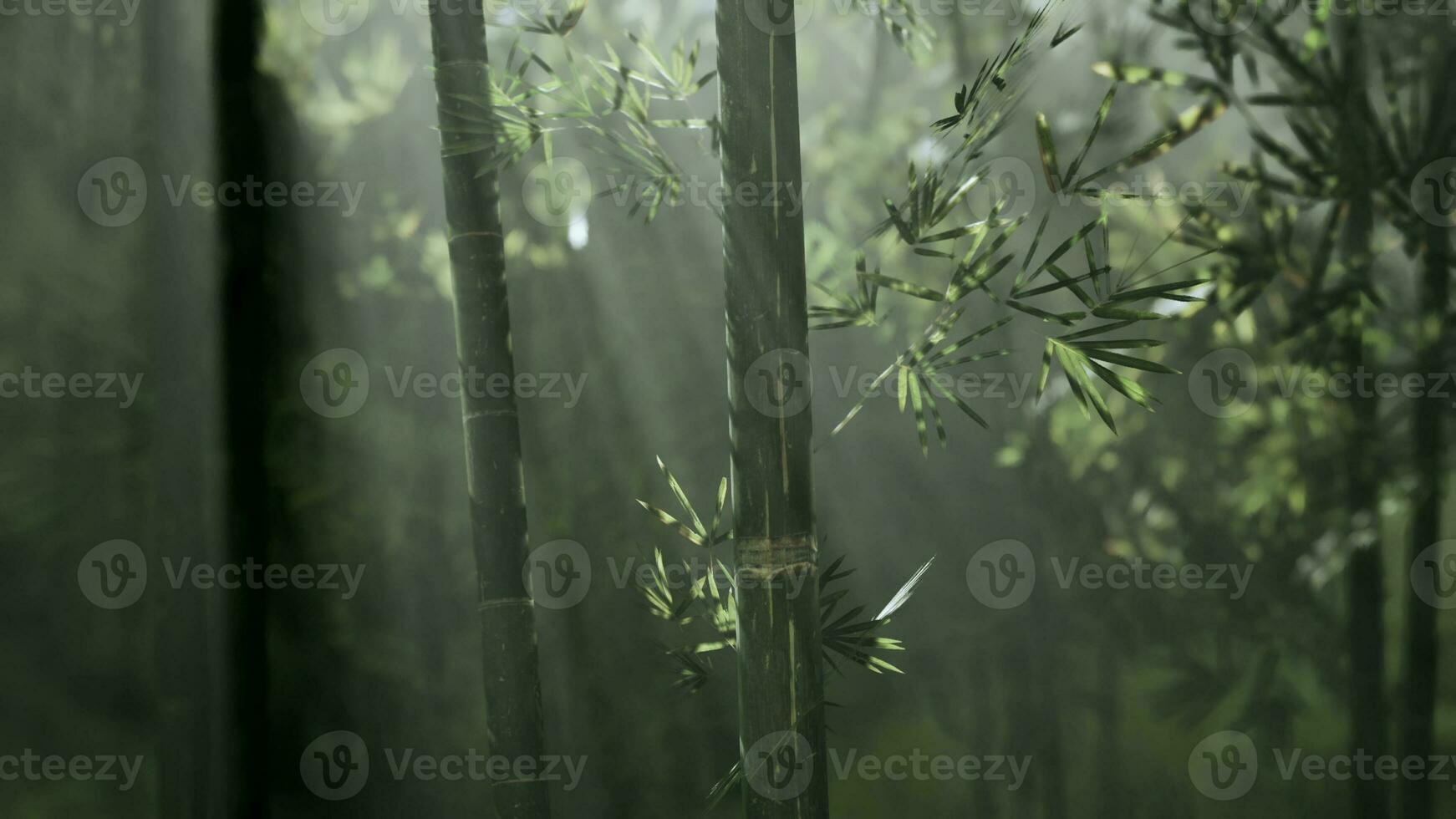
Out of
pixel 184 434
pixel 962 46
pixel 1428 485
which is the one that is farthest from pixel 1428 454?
pixel 184 434

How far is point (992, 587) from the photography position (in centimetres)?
331

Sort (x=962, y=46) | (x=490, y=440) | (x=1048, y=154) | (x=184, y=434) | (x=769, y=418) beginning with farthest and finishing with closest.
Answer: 1. (x=962, y=46)
2. (x=184, y=434)
3. (x=490, y=440)
4. (x=1048, y=154)
5. (x=769, y=418)

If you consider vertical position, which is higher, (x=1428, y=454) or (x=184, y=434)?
(x=184, y=434)

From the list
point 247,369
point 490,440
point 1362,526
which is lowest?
point 1362,526

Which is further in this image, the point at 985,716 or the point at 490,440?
the point at 985,716

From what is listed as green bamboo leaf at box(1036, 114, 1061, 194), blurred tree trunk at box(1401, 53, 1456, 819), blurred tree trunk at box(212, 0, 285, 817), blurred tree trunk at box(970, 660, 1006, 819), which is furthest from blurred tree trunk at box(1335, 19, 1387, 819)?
blurred tree trunk at box(212, 0, 285, 817)

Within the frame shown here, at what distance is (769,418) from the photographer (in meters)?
1.51

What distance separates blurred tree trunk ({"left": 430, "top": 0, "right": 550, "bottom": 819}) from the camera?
6.19ft

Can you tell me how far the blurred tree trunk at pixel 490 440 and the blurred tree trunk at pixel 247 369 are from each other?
1.83 m

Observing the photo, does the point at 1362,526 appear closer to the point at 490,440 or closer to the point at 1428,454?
the point at 1428,454

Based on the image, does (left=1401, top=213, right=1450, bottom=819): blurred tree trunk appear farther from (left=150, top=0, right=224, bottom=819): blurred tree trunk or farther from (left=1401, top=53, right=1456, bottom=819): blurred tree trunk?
(left=150, top=0, right=224, bottom=819): blurred tree trunk

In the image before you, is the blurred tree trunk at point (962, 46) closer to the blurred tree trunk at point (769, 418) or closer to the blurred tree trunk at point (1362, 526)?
the blurred tree trunk at point (1362, 526)

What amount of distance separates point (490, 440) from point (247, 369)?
→ 195 cm

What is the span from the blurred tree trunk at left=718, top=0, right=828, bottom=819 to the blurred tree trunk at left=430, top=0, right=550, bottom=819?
0.52m
